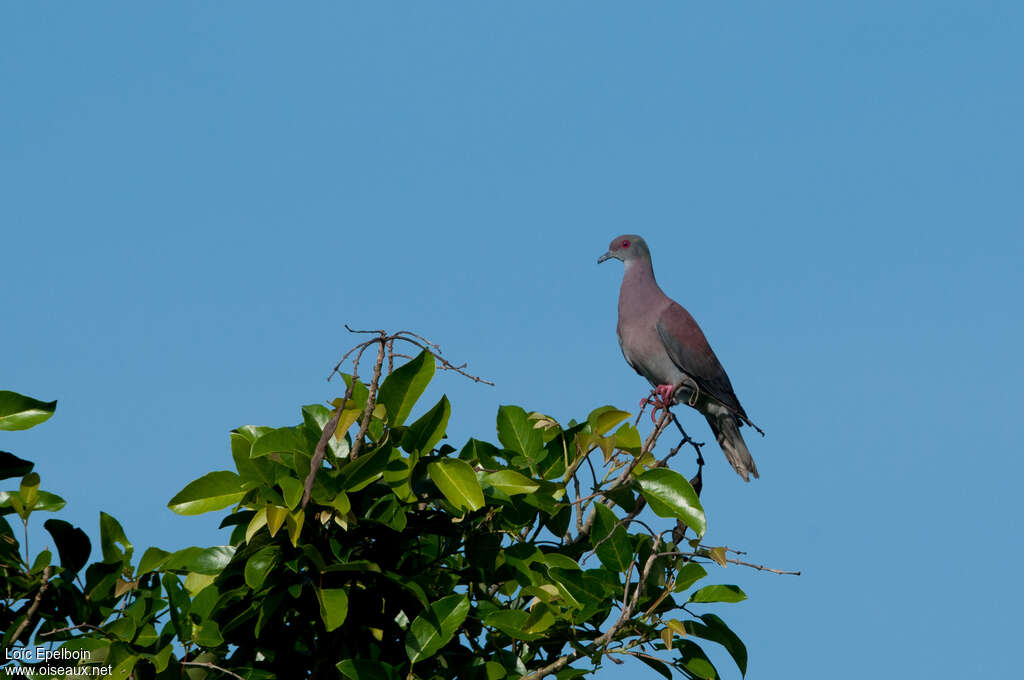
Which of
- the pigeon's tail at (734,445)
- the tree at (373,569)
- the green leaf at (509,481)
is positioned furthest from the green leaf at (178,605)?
the pigeon's tail at (734,445)

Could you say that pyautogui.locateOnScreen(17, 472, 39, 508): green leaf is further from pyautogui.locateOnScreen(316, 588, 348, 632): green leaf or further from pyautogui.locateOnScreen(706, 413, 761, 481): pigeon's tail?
pyautogui.locateOnScreen(706, 413, 761, 481): pigeon's tail

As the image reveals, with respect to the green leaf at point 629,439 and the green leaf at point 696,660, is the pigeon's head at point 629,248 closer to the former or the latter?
the green leaf at point 629,439

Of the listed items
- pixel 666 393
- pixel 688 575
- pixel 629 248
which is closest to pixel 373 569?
pixel 688 575

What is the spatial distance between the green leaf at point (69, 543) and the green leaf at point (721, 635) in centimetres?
167

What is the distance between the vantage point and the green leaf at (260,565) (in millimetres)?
2600

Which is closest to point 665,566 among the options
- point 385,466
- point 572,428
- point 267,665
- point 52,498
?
point 572,428

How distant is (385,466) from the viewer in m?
2.69

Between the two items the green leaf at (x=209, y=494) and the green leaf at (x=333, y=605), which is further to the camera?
the green leaf at (x=209, y=494)

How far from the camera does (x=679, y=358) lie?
706 cm

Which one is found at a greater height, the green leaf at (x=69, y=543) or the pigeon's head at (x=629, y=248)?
the pigeon's head at (x=629, y=248)

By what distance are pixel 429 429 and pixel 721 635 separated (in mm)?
985

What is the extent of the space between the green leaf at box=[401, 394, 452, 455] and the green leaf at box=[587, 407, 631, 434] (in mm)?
527

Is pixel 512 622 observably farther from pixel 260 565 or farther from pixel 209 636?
pixel 209 636

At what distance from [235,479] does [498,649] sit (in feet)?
2.71
